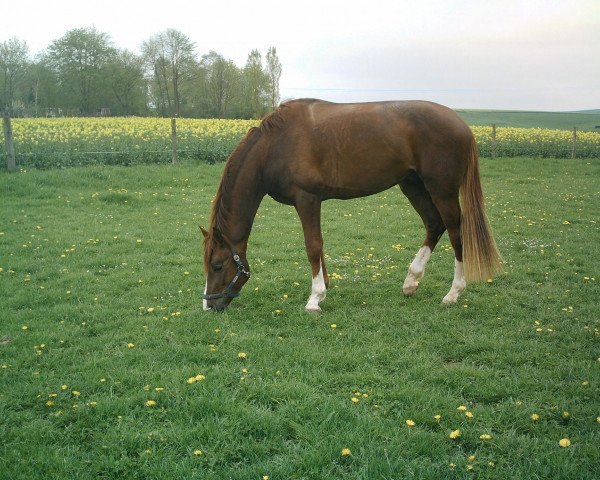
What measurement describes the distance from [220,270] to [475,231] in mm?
2900

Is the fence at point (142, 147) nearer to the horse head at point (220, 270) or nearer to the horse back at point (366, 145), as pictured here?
the horse head at point (220, 270)

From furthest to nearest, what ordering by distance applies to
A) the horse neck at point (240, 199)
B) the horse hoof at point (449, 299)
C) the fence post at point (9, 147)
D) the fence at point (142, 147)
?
the fence at point (142, 147)
the fence post at point (9, 147)
the horse hoof at point (449, 299)
the horse neck at point (240, 199)

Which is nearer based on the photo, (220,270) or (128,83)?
(220,270)

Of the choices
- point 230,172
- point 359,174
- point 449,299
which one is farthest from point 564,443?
point 230,172

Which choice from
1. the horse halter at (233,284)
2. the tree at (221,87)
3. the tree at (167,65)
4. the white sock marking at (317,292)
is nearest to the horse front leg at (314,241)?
the white sock marking at (317,292)

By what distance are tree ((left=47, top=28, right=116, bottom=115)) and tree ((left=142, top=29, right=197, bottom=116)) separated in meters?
3.67

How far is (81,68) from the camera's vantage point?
4456 cm

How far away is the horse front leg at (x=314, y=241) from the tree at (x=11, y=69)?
130 feet

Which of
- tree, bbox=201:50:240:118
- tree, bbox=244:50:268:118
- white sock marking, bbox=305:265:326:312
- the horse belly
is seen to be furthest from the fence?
tree, bbox=201:50:240:118

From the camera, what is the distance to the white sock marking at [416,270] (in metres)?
6.39

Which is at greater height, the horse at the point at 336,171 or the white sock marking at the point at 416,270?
the horse at the point at 336,171

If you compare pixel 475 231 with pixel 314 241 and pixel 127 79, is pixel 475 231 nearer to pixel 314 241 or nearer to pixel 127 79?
pixel 314 241

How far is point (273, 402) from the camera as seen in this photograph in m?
3.93

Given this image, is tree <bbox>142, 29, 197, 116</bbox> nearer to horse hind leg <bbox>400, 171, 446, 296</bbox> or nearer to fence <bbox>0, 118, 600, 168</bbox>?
fence <bbox>0, 118, 600, 168</bbox>
